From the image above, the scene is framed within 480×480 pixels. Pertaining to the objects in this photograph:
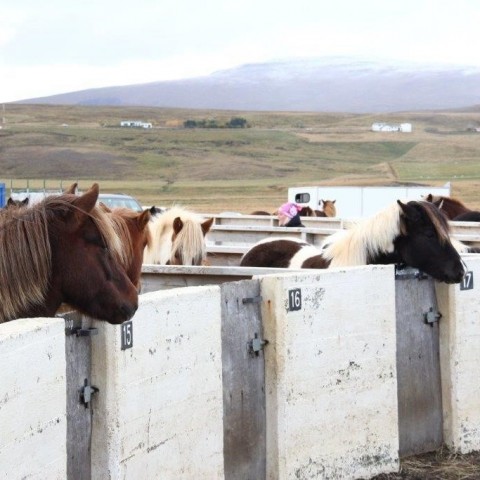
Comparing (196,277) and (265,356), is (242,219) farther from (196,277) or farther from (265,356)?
(265,356)

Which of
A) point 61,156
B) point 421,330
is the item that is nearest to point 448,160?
point 61,156

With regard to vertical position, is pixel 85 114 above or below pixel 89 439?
above

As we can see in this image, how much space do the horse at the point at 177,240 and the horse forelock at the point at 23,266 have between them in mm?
5467

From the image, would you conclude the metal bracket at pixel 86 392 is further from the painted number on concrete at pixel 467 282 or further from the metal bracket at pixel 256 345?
the painted number on concrete at pixel 467 282

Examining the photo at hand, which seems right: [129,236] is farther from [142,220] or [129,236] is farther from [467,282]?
[467,282]

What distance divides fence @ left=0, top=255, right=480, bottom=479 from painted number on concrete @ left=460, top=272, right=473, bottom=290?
12 mm

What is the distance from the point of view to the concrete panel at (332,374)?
6676 mm

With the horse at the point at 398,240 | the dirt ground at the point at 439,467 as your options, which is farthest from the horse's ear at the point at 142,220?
the dirt ground at the point at 439,467

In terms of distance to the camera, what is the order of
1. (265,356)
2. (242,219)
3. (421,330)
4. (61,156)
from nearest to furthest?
(265,356) < (421,330) < (242,219) < (61,156)

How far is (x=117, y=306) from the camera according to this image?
5352 millimetres

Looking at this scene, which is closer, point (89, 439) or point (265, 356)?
point (89, 439)

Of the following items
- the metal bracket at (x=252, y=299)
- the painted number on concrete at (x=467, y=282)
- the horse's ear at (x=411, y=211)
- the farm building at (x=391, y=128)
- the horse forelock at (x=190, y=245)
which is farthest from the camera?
the farm building at (x=391, y=128)

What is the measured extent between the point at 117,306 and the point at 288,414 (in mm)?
1764

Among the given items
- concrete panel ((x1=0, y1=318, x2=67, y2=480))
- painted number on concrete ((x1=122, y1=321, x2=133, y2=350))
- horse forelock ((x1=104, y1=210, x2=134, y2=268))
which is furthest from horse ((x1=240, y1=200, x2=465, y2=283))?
concrete panel ((x1=0, y1=318, x2=67, y2=480))
